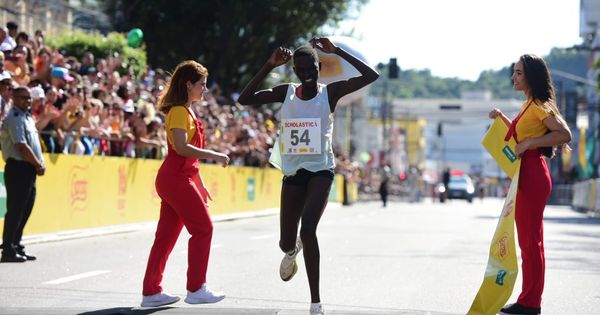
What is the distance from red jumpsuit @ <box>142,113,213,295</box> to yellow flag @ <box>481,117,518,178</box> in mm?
2034

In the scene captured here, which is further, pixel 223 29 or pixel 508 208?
pixel 223 29

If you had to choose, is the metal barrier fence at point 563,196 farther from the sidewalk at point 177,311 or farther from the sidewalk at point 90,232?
the sidewalk at point 177,311

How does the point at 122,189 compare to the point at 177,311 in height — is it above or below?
above

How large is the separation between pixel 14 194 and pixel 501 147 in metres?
6.70

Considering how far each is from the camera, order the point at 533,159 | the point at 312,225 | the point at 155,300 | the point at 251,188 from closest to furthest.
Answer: the point at 312,225 < the point at 533,159 < the point at 155,300 < the point at 251,188

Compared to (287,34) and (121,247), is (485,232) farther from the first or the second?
(287,34)

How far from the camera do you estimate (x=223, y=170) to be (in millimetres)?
31484

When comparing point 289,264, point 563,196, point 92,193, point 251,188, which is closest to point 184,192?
point 289,264

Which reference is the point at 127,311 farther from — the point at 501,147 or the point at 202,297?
the point at 501,147

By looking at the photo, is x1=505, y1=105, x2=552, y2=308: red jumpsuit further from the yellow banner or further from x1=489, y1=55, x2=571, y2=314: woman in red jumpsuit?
the yellow banner

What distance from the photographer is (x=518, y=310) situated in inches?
363

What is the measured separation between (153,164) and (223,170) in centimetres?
638

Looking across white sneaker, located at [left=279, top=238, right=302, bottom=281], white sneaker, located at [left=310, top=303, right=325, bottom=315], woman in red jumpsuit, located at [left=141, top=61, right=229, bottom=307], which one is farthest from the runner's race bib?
white sneaker, located at [left=310, top=303, right=325, bottom=315]

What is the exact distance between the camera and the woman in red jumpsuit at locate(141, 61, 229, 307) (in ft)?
31.2
